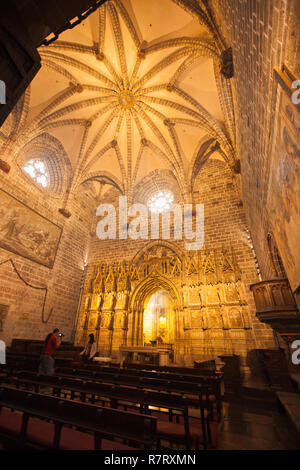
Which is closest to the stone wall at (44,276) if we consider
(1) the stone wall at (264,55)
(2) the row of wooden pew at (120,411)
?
(2) the row of wooden pew at (120,411)

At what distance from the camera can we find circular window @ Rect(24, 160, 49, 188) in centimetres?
1107

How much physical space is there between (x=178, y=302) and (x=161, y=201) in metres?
6.94

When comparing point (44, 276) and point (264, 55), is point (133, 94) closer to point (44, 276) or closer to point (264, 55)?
point (264, 55)

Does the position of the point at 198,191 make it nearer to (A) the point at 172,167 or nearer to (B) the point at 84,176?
(A) the point at 172,167

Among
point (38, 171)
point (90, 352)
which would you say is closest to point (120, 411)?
point (90, 352)

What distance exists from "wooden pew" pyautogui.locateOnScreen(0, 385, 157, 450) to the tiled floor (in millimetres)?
1886

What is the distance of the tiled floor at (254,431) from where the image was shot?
285 centimetres

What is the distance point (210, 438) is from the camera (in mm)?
2625

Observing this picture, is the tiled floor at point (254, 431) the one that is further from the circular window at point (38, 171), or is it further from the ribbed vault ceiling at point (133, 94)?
the circular window at point (38, 171)

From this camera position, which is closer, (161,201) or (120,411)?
(120,411)

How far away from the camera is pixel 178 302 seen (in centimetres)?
1013

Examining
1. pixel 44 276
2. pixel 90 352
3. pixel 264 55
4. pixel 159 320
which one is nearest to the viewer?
pixel 264 55

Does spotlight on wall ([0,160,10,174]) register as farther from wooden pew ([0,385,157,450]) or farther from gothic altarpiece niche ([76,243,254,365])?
wooden pew ([0,385,157,450])

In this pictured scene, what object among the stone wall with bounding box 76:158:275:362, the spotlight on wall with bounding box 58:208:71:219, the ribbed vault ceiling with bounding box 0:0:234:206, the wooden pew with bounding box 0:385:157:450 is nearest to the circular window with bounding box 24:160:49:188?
the ribbed vault ceiling with bounding box 0:0:234:206
